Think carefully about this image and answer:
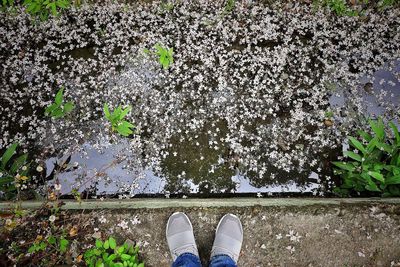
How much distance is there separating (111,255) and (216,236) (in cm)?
127

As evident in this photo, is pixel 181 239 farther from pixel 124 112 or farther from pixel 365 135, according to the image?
pixel 365 135

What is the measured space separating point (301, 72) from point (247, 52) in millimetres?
878

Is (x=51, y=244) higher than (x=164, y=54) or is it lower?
lower

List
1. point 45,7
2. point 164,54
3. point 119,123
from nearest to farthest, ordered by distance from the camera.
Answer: point 119,123, point 164,54, point 45,7

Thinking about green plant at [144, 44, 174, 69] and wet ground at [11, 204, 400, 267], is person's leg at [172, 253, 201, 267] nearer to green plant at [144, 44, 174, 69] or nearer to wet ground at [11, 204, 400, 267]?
wet ground at [11, 204, 400, 267]

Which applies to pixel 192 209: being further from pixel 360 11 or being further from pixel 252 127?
pixel 360 11

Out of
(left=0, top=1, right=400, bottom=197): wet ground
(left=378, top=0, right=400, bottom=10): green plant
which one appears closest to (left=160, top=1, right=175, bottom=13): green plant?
(left=0, top=1, right=400, bottom=197): wet ground

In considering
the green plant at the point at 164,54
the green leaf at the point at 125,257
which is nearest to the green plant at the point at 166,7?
the green plant at the point at 164,54

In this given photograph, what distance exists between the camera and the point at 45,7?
4961 millimetres

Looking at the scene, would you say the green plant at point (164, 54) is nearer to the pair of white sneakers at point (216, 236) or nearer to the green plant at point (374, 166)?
the pair of white sneakers at point (216, 236)

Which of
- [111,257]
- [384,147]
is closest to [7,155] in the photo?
[111,257]

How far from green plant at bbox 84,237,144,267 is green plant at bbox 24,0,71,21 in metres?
3.37

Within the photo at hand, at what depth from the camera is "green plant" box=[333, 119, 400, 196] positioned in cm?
412

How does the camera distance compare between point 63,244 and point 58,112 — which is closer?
point 63,244
